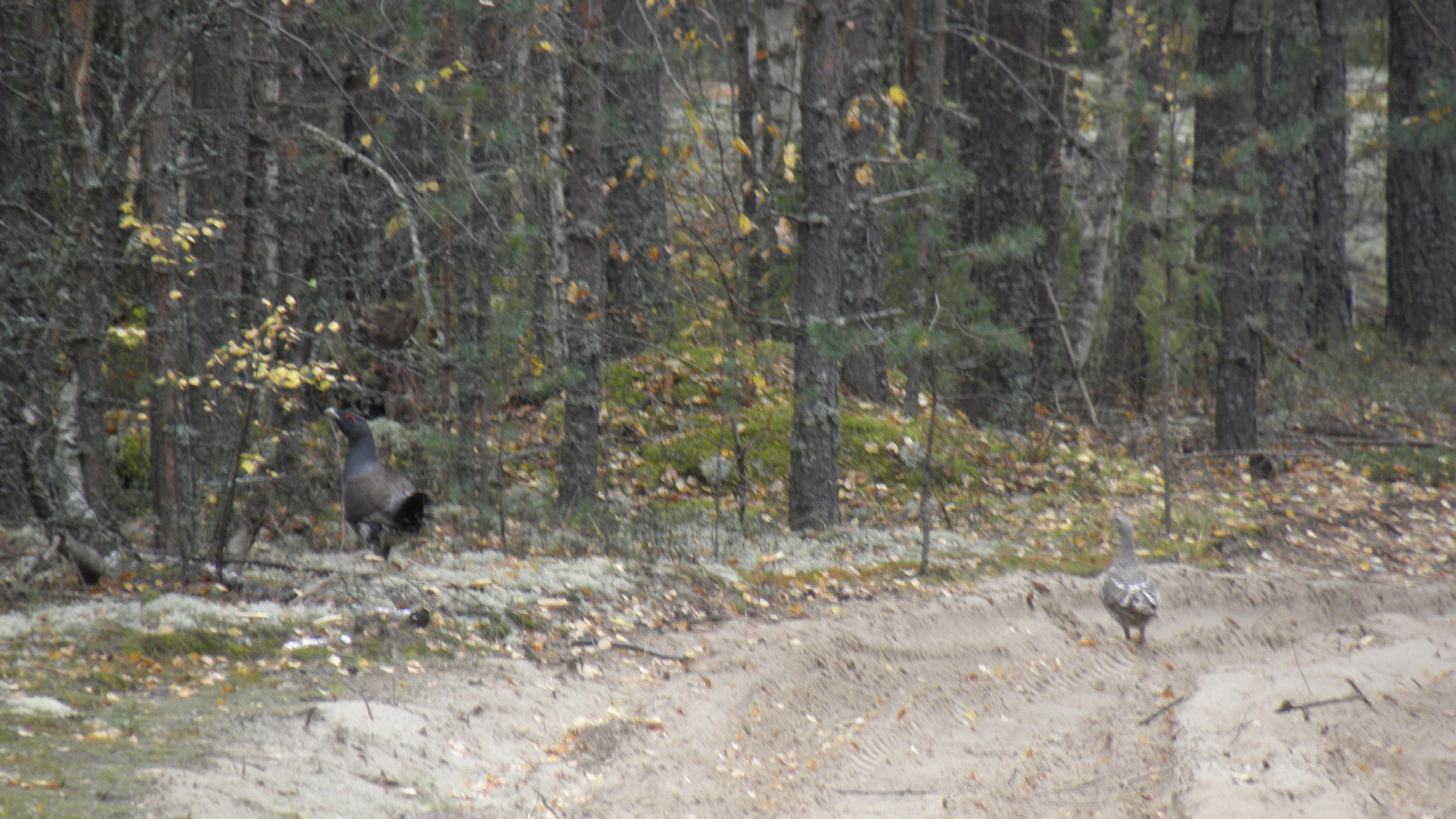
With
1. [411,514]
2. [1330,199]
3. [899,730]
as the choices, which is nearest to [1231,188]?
[899,730]

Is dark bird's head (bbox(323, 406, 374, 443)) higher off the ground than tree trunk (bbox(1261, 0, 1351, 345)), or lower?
lower

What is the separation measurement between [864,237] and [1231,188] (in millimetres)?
3639

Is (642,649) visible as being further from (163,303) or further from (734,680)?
(163,303)

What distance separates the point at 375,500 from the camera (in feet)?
25.4

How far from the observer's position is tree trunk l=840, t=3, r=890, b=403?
1180 centimetres

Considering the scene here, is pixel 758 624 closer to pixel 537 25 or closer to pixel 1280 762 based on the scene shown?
pixel 1280 762

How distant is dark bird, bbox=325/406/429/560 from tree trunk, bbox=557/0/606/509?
1.67 meters

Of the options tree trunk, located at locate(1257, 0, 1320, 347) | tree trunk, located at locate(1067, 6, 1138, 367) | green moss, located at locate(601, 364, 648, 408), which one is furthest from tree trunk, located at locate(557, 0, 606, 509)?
tree trunk, located at locate(1257, 0, 1320, 347)

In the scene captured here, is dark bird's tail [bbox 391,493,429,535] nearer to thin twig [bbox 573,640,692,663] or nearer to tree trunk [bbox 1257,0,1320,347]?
thin twig [bbox 573,640,692,663]

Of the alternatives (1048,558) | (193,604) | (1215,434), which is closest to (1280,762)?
(1048,558)

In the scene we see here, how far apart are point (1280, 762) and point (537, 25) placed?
6.58 metres

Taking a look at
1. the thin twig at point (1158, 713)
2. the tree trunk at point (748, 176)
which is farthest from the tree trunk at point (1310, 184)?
the thin twig at point (1158, 713)

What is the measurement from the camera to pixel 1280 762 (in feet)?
17.6

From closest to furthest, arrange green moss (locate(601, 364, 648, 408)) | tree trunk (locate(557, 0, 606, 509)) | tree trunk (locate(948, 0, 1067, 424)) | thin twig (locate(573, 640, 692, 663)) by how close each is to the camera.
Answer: thin twig (locate(573, 640, 692, 663)), tree trunk (locate(557, 0, 606, 509)), green moss (locate(601, 364, 648, 408)), tree trunk (locate(948, 0, 1067, 424))
